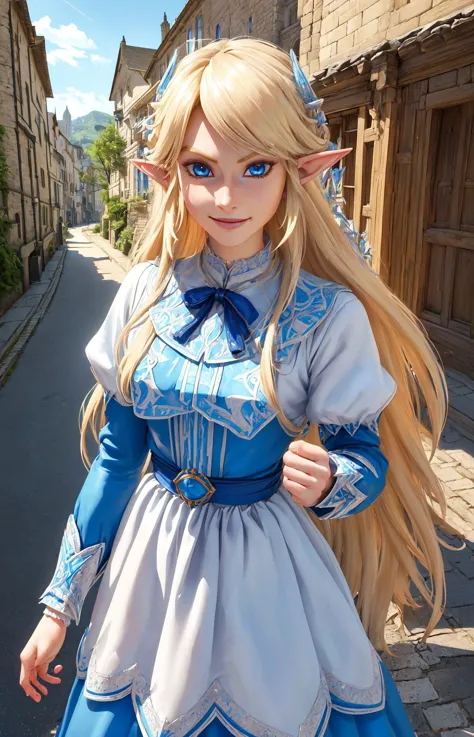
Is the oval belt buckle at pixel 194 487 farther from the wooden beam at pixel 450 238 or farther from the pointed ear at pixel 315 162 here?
the wooden beam at pixel 450 238

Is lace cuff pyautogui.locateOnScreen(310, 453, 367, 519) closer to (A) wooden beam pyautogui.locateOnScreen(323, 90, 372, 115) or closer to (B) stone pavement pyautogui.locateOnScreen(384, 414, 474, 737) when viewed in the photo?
(B) stone pavement pyautogui.locateOnScreen(384, 414, 474, 737)

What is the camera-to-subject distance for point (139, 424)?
1.71m

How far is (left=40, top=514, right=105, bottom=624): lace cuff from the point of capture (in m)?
1.57

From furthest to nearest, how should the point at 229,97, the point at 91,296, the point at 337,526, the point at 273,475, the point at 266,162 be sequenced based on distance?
1. the point at 91,296
2. the point at 337,526
3. the point at 273,475
4. the point at 266,162
5. the point at 229,97

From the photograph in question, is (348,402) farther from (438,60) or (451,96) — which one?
(438,60)

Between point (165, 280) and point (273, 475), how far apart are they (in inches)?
26.7

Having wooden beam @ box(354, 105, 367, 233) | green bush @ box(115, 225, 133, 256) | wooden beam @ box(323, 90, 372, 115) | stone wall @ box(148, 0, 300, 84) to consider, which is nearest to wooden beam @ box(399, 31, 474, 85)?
wooden beam @ box(323, 90, 372, 115)

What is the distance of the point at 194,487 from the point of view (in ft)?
5.02

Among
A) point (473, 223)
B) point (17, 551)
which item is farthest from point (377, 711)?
point (473, 223)

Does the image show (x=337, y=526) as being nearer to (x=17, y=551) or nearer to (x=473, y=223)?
(x=17, y=551)

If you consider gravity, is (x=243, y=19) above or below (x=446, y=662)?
above

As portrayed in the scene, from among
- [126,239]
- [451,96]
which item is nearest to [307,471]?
[451,96]

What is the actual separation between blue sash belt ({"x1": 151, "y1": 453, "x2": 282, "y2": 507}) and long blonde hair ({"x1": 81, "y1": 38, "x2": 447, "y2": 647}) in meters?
0.27

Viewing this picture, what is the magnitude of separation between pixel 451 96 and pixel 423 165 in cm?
81
